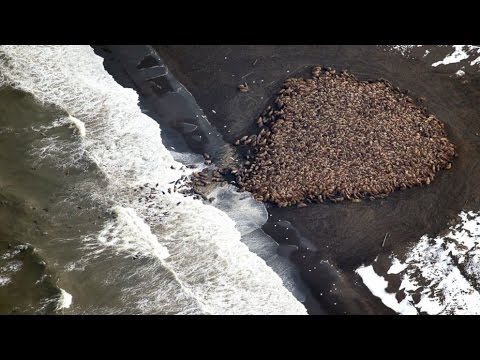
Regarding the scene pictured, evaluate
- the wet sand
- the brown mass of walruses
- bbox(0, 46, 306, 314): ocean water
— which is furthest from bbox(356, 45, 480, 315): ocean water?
bbox(0, 46, 306, 314): ocean water

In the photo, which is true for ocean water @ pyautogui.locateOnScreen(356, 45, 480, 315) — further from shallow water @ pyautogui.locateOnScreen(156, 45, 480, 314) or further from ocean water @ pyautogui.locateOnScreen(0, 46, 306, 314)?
ocean water @ pyautogui.locateOnScreen(0, 46, 306, 314)

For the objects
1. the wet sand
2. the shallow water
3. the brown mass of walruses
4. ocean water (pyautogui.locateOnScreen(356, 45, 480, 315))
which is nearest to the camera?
ocean water (pyautogui.locateOnScreen(356, 45, 480, 315))

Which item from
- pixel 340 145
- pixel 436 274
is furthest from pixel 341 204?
pixel 436 274

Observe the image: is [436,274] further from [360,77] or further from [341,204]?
[360,77]

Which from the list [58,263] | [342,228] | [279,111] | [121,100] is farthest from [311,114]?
[58,263]

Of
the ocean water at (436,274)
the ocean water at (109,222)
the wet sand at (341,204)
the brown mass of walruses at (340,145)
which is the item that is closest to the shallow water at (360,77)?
the wet sand at (341,204)

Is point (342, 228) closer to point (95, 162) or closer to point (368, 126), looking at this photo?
point (368, 126)
